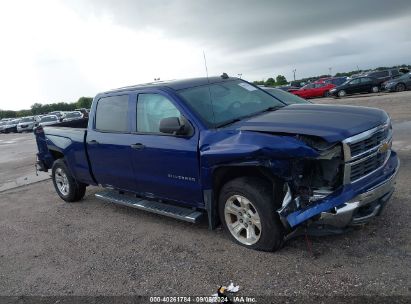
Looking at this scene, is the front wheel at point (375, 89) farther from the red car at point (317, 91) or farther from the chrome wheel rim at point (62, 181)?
the chrome wheel rim at point (62, 181)

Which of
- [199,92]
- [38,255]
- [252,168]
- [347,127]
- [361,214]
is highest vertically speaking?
[199,92]

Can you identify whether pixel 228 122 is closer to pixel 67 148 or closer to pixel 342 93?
pixel 67 148

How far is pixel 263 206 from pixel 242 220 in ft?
1.37

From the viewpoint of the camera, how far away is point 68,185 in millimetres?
7512

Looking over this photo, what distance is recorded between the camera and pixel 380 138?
14.2ft

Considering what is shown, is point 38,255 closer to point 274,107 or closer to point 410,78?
point 274,107

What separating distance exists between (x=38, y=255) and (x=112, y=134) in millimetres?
1876

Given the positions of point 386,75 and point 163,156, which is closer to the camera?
point 163,156

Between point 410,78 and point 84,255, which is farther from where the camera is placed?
point 410,78

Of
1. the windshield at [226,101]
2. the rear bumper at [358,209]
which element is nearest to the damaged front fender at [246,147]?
the windshield at [226,101]

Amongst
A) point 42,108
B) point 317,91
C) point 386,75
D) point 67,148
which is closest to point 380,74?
point 386,75

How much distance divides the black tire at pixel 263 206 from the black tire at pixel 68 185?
394 cm

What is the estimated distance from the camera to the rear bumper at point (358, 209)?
386cm

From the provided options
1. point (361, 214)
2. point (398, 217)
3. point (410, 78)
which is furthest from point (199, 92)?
point (410, 78)
